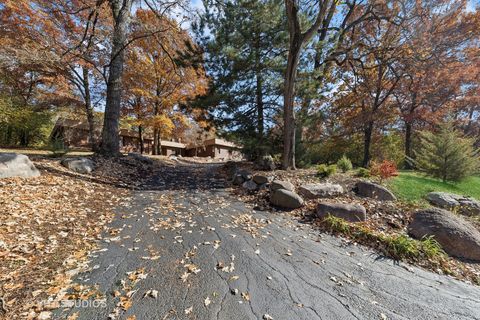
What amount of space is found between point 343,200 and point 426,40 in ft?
27.8

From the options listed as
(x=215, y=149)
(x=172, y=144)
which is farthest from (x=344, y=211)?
(x=172, y=144)

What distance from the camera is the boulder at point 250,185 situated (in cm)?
565

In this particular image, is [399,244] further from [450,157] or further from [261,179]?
[450,157]

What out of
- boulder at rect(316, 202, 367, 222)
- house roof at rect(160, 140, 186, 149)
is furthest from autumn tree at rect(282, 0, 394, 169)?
house roof at rect(160, 140, 186, 149)

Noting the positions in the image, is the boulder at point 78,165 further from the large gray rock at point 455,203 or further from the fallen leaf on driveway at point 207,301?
the large gray rock at point 455,203

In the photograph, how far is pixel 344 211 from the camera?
3.92 m

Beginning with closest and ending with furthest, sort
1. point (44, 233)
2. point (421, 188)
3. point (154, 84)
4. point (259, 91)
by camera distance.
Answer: point (44, 233) → point (421, 188) → point (259, 91) → point (154, 84)

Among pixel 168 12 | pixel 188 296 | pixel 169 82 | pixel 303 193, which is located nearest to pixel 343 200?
pixel 303 193

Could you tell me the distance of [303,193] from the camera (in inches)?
194

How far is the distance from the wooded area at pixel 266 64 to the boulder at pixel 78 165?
1.71m

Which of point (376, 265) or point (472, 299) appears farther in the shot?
point (376, 265)

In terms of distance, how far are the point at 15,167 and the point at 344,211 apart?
6.65 meters

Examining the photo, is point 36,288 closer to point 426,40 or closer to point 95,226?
point 95,226

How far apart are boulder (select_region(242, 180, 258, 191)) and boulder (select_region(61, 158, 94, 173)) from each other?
4.45m
